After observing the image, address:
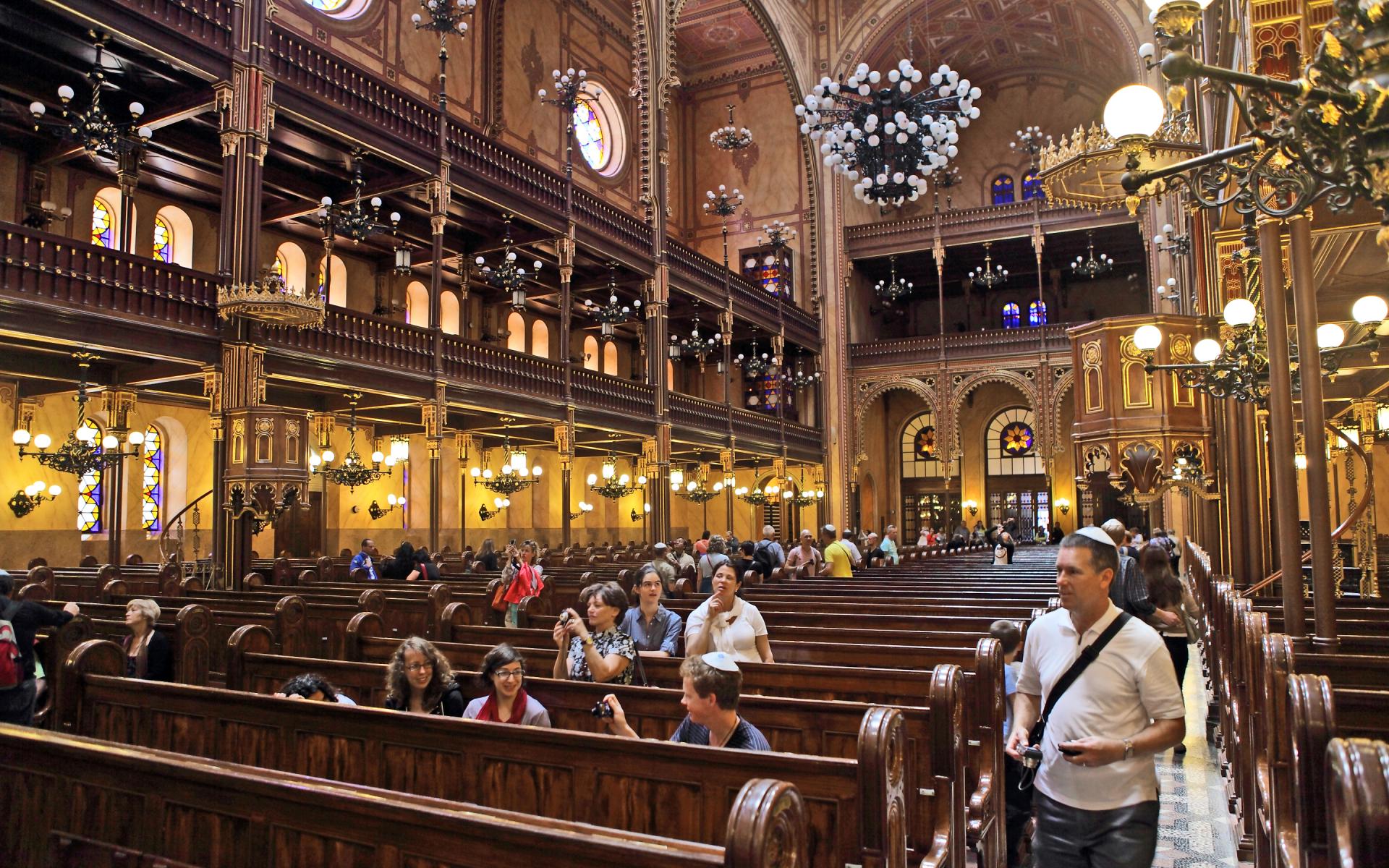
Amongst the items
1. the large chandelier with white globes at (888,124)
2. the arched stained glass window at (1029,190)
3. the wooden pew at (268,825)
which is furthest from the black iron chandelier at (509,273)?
the arched stained glass window at (1029,190)

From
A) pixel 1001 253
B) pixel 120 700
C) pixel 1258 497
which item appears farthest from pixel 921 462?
pixel 120 700

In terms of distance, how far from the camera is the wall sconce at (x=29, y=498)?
52.6ft

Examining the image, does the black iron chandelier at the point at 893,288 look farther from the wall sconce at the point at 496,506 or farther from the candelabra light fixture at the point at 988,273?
the wall sconce at the point at 496,506

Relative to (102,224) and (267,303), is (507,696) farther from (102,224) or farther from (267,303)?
(102,224)

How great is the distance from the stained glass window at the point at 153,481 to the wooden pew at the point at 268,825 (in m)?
17.2

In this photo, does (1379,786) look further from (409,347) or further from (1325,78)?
(409,347)

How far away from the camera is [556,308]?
93.9 feet

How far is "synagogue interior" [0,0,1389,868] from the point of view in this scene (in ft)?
11.5

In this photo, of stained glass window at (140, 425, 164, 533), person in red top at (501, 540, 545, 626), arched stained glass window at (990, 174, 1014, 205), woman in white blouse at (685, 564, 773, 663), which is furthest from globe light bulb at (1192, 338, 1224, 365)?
arched stained glass window at (990, 174, 1014, 205)

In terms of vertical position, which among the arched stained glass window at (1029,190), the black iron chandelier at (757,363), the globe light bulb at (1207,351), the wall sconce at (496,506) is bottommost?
the wall sconce at (496,506)

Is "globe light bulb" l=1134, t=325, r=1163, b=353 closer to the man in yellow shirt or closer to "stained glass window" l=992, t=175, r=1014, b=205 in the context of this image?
the man in yellow shirt

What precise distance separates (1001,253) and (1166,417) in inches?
845

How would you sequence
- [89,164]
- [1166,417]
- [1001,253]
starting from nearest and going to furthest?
1. [1166,417]
2. [89,164]
3. [1001,253]

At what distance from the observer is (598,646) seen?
5379 millimetres
